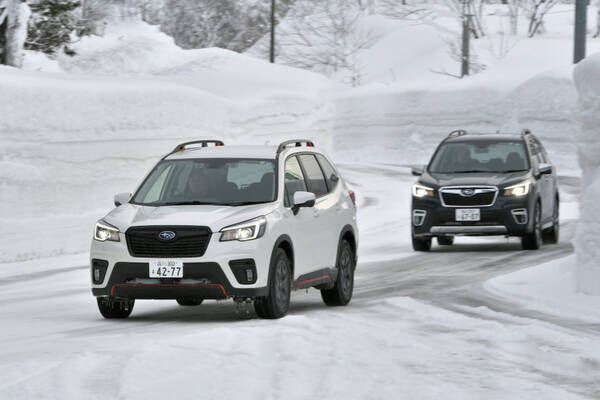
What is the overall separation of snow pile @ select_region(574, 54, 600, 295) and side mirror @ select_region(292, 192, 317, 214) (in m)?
2.76

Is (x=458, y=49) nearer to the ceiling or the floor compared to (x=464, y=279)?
nearer to the ceiling

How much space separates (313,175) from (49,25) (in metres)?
27.4

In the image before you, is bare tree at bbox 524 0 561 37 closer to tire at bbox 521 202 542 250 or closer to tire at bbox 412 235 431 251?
tire at bbox 521 202 542 250

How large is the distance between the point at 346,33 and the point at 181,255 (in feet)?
251

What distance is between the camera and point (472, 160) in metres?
20.4

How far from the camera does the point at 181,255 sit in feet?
36.1

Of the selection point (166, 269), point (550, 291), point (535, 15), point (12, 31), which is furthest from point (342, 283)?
point (535, 15)

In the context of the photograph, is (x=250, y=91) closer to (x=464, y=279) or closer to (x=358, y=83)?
(x=464, y=279)

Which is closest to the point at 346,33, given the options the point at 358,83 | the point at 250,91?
the point at 358,83

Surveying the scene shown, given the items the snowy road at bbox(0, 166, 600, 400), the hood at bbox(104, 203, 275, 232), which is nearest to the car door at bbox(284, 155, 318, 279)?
the hood at bbox(104, 203, 275, 232)

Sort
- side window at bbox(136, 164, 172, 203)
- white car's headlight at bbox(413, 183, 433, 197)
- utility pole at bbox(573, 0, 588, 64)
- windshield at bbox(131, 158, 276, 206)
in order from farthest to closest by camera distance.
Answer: utility pole at bbox(573, 0, 588, 64) → white car's headlight at bbox(413, 183, 433, 197) → side window at bbox(136, 164, 172, 203) → windshield at bbox(131, 158, 276, 206)

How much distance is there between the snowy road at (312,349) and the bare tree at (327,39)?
70.4 metres

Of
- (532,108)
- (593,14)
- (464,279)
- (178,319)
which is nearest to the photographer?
(178,319)

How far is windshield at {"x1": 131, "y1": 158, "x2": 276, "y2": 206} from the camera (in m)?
11.8
